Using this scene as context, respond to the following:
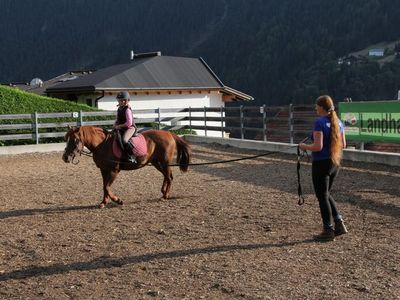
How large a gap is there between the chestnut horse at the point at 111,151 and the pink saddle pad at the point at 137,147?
0.06 meters

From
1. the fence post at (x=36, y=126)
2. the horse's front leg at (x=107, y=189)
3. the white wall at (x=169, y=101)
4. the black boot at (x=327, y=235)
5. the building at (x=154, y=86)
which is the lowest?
the black boot at (x=327, y=235)

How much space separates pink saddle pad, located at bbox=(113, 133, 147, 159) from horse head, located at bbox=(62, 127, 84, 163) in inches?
22.6

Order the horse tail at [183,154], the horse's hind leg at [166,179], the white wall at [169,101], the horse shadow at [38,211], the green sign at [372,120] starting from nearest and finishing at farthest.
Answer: the horse shadow at [38,211], the horse's hind leg at [166,179], the horse tail at [183,154], the green sign at [372,120], the white wall at [169,101]

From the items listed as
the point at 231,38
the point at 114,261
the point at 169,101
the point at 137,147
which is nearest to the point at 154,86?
the point at 169,101

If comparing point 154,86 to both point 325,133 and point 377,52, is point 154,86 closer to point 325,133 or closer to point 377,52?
point 325,133

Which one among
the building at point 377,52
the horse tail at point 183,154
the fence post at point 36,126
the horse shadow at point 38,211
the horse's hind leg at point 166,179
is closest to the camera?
the horse shadow at point 38,211

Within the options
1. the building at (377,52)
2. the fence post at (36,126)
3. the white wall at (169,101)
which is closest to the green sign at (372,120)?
the fence post at (36,126)

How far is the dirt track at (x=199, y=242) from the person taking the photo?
5438 mm

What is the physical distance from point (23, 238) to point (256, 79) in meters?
96.5

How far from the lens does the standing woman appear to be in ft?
21.8

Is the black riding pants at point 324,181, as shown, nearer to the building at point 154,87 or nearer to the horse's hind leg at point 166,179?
the horse's hind leg at point 166,179

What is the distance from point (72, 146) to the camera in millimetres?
9406

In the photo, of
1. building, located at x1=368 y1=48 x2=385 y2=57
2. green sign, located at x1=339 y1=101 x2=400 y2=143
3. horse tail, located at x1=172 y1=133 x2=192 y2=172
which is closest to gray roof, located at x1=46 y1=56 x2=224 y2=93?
green sign, located at x1=339 y1=101 x2=400 y2=143

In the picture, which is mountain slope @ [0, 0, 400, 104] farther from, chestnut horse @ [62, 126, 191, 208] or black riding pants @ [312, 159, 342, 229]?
black riding pants @ [312, 159, 342, 229]
